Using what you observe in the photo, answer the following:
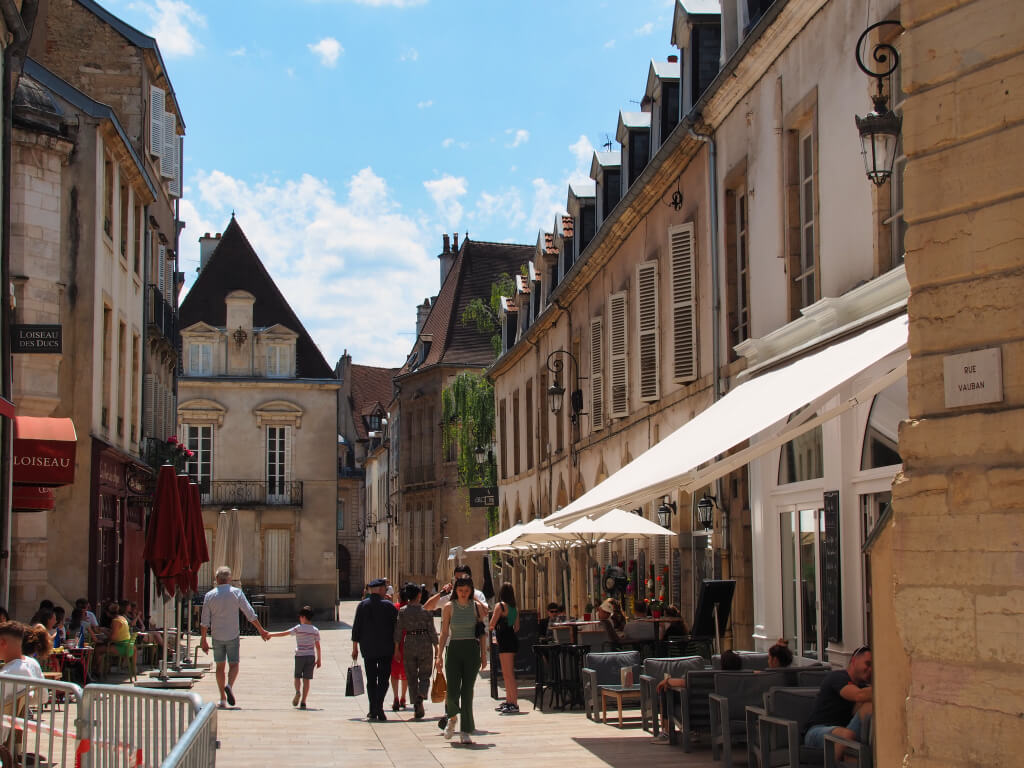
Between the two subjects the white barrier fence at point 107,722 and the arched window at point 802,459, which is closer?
the white barrier fence at point 107,722

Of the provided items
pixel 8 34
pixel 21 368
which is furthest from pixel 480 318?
pixel 8 34

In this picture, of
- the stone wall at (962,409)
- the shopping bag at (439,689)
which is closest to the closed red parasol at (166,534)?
the shopping bag at (439,689)

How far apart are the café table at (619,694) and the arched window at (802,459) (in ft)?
8.31

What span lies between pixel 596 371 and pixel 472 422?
1979 cm

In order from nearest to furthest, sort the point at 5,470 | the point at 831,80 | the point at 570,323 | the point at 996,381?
the point at 996,381 < the point at 831,80 < the point at 5,470 < the point at 570,323

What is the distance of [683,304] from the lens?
17.8 metres

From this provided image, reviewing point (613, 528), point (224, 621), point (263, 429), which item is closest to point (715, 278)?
point (613, 528)

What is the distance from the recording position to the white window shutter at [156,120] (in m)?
28.2

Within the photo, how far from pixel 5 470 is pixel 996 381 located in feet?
40.2

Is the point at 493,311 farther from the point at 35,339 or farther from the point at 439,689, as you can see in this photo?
the point at 439,689

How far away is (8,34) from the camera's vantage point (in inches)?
611

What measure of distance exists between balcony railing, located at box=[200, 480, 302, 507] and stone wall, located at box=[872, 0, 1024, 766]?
4048 centimetres

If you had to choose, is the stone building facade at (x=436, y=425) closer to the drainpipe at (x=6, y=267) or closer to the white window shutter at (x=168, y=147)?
the white window shutter at (x=168, y=147)

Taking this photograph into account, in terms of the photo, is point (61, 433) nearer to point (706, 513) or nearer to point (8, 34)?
point (8, 34)
